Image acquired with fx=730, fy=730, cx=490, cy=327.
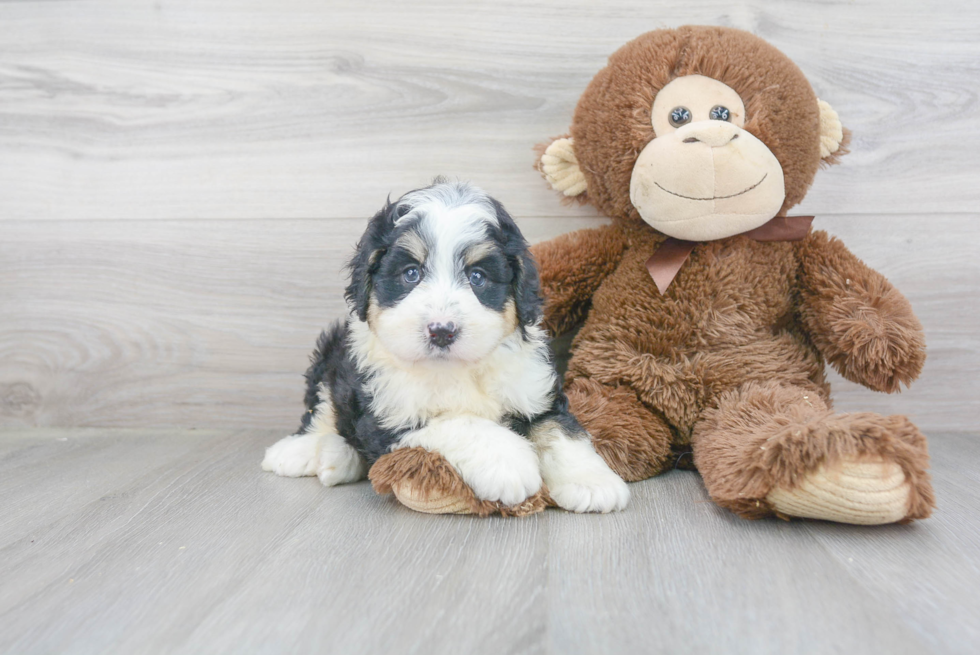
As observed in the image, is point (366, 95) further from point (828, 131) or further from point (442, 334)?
point (828, 131)

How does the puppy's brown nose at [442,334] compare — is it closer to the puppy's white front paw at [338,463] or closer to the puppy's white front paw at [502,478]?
the puppy's white front paw at [502,478]

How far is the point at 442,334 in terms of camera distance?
153 centimetres

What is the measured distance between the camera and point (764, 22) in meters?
2.29

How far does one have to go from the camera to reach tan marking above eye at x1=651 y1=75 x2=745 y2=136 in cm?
188

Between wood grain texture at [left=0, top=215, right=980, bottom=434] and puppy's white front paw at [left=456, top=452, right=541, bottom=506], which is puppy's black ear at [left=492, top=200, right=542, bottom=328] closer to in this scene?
puppy's white front paw at [left=456, top=452, right=541, bottom=506]

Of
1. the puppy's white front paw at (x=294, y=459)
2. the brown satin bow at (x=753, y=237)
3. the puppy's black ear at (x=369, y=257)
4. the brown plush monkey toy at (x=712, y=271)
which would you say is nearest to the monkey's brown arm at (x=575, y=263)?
the brown plush monkey toy at (x=712, y=271)

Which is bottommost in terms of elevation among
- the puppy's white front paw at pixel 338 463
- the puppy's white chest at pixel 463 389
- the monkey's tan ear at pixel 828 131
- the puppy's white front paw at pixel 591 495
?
the puppy's white front paw at pixel 338 463

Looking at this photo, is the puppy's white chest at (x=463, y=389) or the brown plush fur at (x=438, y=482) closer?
the brown plush fur at (x=438, y=482)

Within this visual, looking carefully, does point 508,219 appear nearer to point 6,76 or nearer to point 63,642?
point 63,642

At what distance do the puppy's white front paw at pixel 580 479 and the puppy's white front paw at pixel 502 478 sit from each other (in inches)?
3.5

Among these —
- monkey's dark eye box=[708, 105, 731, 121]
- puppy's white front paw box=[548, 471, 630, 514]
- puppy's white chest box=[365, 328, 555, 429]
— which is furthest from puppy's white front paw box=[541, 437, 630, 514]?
monkey's dark eye box=[708, 105, 731, 121]

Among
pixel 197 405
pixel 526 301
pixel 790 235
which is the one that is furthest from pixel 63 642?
pixel 790 235

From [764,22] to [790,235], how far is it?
77 centimetres

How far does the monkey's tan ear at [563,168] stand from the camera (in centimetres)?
213
